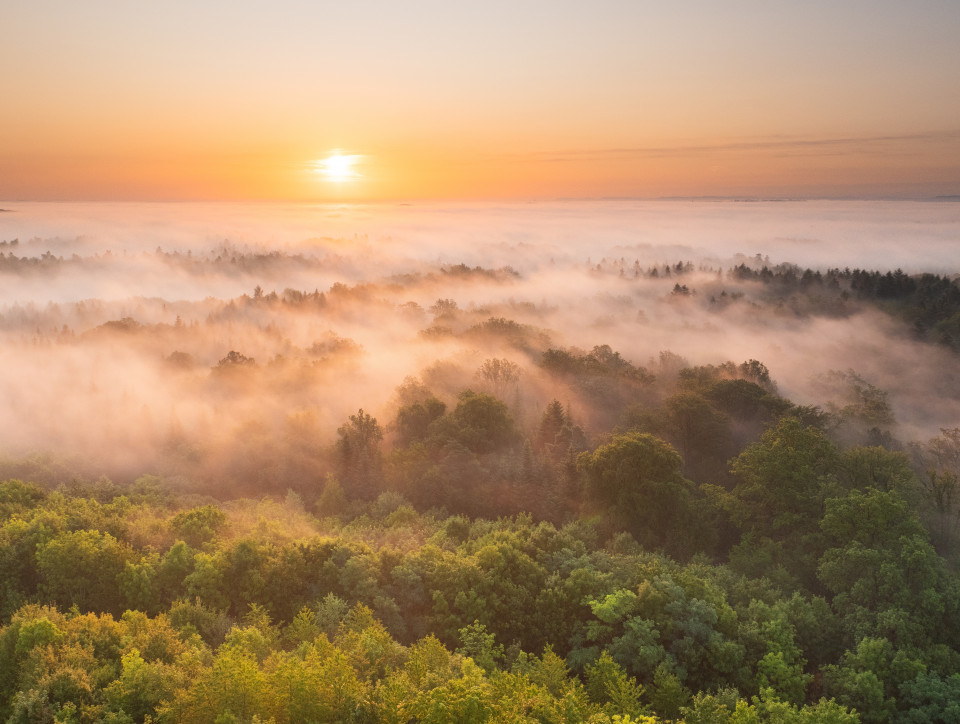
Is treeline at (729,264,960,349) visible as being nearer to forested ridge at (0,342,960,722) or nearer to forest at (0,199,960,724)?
forest at (0,199,960,724)

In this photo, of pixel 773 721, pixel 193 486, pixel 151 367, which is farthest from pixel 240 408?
pixel 773 721

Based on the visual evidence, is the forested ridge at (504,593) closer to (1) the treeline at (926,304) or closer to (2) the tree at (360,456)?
(2) the tree at (360,456)

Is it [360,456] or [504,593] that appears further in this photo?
[360,456]

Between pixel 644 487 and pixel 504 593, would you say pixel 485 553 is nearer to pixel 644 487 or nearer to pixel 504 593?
pixel 504 593

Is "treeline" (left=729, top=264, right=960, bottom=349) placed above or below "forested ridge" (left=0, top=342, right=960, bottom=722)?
above

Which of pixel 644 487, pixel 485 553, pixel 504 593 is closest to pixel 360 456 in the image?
pixel 485 553

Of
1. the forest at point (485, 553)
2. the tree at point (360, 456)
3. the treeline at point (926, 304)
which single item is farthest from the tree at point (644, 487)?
the treeline at point (926, 304)

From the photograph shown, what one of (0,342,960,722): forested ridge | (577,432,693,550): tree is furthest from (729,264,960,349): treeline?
(577,432,693,550): tree

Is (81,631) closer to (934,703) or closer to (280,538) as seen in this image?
(280,538)
